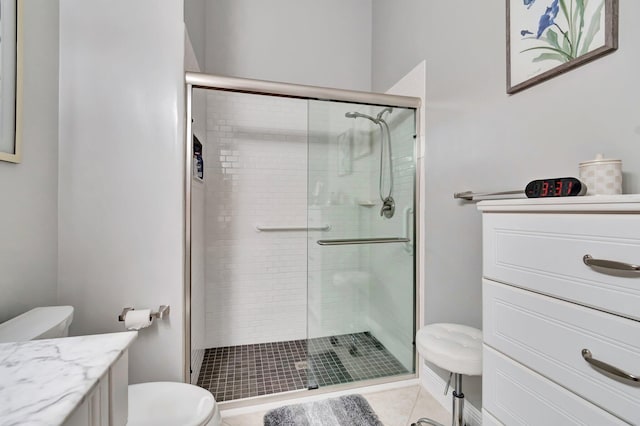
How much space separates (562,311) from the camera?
74cm

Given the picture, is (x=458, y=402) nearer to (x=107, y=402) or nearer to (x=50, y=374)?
(x=107, y=402)

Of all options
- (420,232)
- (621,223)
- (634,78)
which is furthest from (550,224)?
(420,232)

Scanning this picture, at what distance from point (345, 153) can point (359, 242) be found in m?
0.59

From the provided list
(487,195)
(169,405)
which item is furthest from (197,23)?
(169,405)

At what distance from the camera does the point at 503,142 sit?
51.8 inches

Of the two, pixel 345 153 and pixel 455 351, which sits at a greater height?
pixel 345 153

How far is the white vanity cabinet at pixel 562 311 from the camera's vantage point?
62 cm

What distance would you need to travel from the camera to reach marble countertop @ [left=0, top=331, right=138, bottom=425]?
393 mm

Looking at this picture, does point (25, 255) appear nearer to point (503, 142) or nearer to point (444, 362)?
point (444, 362)

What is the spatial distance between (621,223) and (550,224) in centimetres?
16

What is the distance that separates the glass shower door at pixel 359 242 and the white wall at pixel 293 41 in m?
0.98

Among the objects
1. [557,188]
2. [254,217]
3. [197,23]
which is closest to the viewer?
[557,188]

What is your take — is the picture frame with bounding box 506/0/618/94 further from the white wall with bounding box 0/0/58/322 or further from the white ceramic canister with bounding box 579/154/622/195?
the white wall with bounding box 0/0/58/322

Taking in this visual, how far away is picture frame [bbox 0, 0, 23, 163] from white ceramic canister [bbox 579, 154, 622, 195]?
1.96 metres
